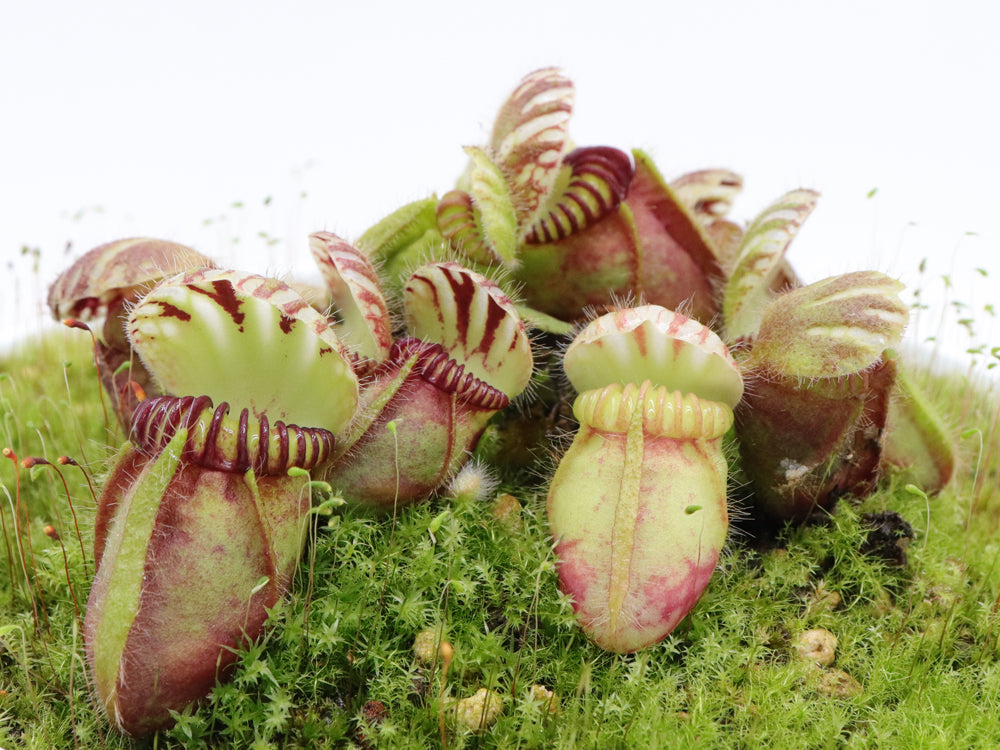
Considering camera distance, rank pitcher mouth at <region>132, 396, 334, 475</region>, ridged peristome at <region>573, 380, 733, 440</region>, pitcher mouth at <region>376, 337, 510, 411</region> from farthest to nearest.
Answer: pitcher mouth at <region>376, 337, 510, 411</region>, ridged peristome at <region>573, 380, 733, 440</region>, pitcher mouth at <region>132, 396, 334, 475</region>

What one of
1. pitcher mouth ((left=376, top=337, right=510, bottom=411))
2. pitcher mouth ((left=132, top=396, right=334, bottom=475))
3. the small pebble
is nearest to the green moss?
the small pebble

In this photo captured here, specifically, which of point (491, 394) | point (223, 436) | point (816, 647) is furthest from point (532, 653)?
point (223, 436)

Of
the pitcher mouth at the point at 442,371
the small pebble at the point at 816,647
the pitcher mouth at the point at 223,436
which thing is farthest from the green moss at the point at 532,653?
the pitcher mouth at the point at 442,371

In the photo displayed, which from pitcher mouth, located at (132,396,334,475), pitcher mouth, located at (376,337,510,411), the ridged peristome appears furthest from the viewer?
pitcher mouth, located at (376,337,510,411)

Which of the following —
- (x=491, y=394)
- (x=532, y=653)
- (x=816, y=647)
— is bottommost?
(x=816, y=647)

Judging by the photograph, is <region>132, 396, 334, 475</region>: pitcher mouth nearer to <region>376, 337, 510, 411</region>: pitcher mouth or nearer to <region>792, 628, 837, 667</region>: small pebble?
<region>376, 337, 510, 411</region>: pitcher mouth

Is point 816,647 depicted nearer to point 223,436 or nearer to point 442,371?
point 442,371

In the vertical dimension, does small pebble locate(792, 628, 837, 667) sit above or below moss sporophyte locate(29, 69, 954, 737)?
below

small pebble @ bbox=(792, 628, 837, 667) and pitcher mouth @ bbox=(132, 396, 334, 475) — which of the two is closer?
pitcher mouth @ bbox=(132, 396, 334, 475)
